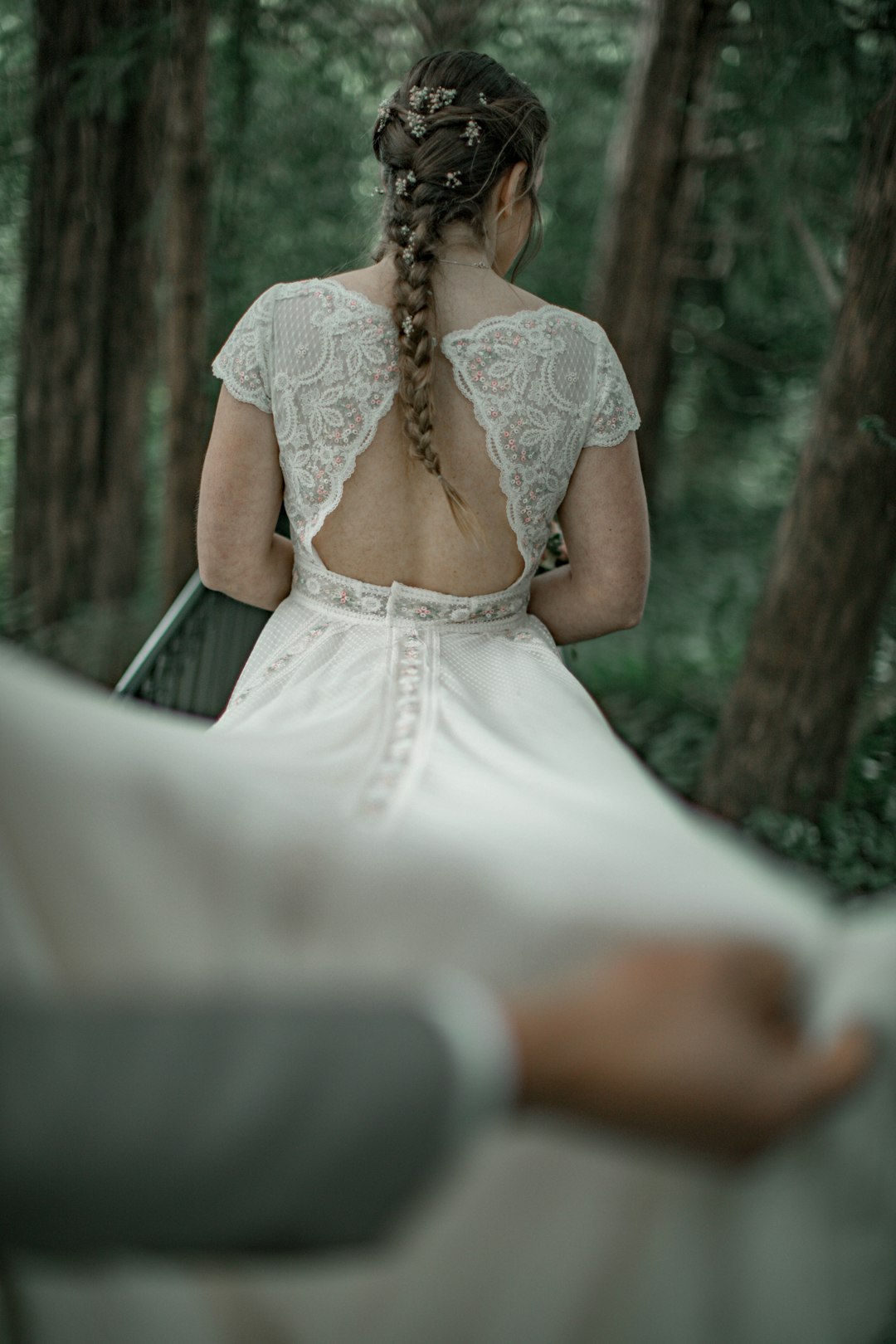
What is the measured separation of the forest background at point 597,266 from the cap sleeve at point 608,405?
58cm

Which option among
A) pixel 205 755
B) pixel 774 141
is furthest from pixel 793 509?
pixel 205 755

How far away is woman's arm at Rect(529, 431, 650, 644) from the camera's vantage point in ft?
6.70

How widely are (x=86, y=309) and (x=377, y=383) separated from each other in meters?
3.93

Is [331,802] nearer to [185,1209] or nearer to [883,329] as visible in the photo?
[185,1209]

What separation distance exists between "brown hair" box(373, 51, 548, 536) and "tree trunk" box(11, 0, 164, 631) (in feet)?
10.3

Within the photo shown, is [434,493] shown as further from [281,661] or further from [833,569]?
[833,569]

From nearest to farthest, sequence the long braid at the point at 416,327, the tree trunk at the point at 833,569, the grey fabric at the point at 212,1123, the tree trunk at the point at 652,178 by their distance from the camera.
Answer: the grey fabric at the point at 212,1123 < the long braid at the point at 416,327 < the tree trunk at the point at 833,569 < the tree trunk at the point at 652,178

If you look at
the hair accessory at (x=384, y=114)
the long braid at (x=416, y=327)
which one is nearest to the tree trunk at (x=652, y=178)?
the hair accessory at (x=384, y=114)

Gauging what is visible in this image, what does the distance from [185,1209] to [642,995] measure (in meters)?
0.35

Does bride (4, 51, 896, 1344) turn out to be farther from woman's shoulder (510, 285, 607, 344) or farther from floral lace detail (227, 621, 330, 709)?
woman's shoulder (510, 285, 607, 344)

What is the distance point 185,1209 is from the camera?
2.02 ft

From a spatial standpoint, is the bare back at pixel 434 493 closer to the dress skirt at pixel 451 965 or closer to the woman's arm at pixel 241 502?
the woman's arm at pixel 241 502

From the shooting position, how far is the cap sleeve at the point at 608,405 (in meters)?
1.99

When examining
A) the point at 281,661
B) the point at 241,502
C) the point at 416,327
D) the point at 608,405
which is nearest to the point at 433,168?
the point at 416,327
